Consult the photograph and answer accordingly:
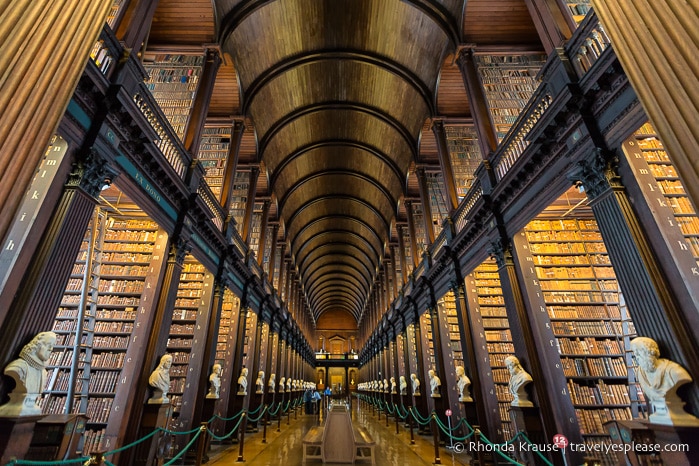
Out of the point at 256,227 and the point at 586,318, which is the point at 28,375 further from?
the point at 256,227

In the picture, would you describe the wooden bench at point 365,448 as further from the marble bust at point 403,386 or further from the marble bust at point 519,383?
the marble bust at point 403,386

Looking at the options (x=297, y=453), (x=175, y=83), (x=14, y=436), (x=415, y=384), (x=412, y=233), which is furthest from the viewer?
(x=412, y=233)

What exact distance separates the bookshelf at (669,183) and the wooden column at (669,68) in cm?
157

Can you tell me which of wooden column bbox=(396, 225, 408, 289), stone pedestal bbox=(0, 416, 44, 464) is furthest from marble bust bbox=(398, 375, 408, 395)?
stone pedestal bbox=(0, 416, 44, 464)

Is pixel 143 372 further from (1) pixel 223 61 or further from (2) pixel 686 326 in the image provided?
(1) pixel 223 61

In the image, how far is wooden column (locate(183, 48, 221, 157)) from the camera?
6.36 m

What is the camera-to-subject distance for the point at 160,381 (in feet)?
15.9

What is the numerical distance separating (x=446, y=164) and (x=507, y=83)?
228 cm

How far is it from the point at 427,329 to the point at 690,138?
32.1 ft

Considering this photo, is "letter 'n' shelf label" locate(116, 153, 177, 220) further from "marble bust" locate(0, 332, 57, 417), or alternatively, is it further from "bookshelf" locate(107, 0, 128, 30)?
"marble bust" locate(0, 332, 57, 417)

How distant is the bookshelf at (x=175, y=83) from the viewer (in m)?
6.66

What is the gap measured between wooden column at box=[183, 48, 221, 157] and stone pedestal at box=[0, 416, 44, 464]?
4720 mm

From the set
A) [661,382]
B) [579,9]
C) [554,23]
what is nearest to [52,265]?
[661,382]

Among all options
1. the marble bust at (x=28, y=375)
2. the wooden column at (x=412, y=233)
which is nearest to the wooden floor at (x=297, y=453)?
the marble bust at (x=28, y=375)
